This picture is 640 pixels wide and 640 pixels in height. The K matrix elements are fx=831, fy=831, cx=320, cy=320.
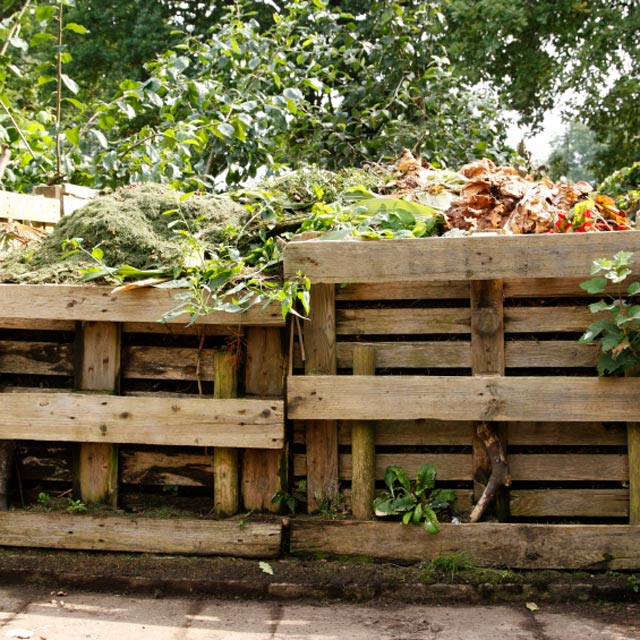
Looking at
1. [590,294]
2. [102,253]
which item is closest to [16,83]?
[102,253]

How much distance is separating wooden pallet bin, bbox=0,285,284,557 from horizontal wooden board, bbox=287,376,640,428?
232 mm

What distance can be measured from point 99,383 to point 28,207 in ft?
6.82

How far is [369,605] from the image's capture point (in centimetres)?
383

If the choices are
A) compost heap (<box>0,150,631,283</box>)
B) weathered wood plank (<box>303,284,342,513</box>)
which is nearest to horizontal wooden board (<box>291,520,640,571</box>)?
weathered wood plank (<box>303,284,342,513</box>)

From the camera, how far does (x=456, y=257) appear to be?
3980 mm

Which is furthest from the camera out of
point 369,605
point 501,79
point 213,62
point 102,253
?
point 501,79

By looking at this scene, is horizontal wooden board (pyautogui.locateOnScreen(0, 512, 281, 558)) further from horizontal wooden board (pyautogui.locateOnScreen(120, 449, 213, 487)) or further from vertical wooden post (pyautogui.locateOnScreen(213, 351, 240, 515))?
horizontal wooden board (pyautogui.locateOnScreen(120, 449, 213, 487))

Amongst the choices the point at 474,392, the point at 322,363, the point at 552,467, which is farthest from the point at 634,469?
the point at 322,363

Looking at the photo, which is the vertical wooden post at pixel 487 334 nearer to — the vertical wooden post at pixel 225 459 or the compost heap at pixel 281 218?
the compost heap at pixel 281 218

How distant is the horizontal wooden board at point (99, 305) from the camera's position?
4.11 metres

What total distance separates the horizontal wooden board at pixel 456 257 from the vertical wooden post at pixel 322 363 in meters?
0.17

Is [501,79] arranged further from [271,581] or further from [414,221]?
[271,581]

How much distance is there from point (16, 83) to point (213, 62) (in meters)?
15.0

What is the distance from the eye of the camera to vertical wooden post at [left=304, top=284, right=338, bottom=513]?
4.18 metres
